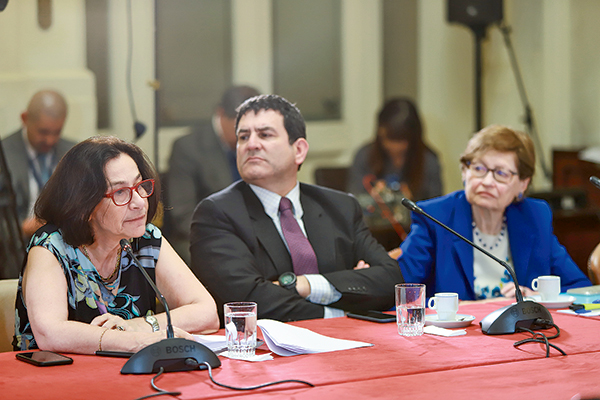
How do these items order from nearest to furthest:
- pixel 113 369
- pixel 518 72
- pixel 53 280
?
1. pixel 113 369
2. pixel 53 280
3. pixel 518 72

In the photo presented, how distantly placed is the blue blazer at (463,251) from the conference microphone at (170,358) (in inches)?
50.6

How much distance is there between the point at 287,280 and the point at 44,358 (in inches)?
35.6

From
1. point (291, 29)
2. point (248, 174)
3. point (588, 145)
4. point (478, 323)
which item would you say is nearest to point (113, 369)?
point (478, 323)

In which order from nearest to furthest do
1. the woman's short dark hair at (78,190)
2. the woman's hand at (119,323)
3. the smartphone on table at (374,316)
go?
the woman's hand at (119,323), the woman's short dark hair at (78,190), the smartphone on table at (374,316)

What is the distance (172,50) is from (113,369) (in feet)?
13.0

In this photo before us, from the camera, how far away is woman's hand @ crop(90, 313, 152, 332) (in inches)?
64.1

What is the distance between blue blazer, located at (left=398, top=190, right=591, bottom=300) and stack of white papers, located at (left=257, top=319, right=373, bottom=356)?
0.99 meters

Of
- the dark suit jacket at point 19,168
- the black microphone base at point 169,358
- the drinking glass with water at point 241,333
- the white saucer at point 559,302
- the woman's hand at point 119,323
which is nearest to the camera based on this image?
the black microphone base at point 169,358

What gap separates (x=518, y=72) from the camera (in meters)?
5.91

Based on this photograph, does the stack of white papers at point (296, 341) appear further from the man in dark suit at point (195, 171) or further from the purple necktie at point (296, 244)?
the man in dark suit at point (195, 171)

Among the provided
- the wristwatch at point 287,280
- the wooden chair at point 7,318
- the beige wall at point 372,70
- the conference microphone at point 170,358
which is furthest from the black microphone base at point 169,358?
the beige wall at point 372,70

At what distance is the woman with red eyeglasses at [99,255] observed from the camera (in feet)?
5.53

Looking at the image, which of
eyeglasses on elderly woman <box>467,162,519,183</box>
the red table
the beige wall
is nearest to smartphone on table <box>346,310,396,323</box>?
the red table

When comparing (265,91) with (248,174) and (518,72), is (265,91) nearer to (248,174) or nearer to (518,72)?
(518,72)
